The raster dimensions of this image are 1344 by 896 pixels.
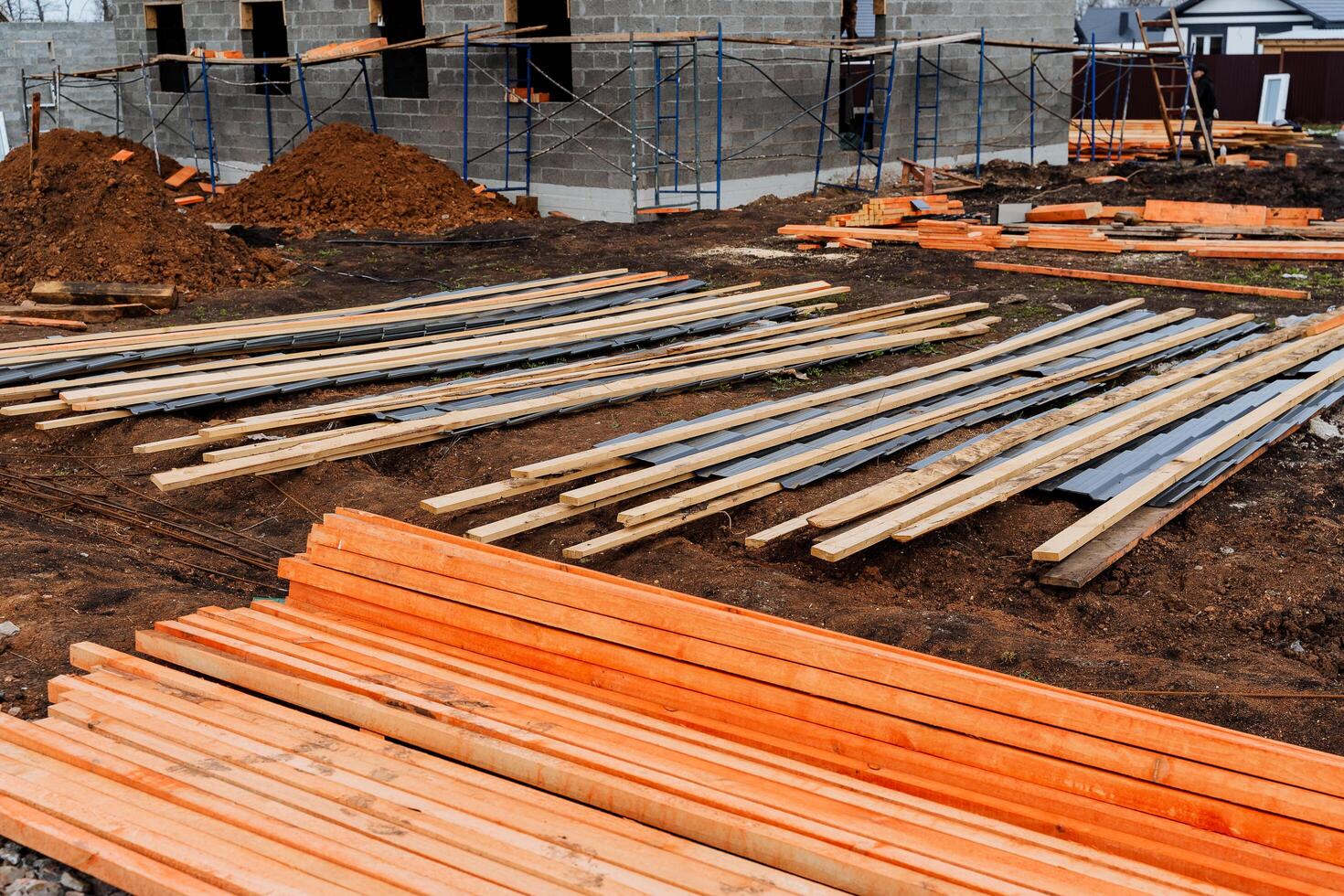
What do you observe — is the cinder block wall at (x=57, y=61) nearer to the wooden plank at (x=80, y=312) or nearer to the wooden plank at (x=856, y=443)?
the wooden plank at (x=80, y=312)

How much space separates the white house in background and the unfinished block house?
2937cm

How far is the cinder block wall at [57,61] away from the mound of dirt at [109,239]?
14.0 metres

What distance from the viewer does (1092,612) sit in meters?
6.41

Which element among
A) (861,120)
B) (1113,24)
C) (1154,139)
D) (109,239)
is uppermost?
(1113,24)

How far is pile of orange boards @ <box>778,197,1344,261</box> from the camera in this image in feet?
51.6

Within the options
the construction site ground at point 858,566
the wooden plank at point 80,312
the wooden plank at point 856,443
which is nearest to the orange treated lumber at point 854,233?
the construction site ground at point 858,566

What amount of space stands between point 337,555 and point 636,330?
6.02 m

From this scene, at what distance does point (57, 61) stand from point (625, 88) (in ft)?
53.3

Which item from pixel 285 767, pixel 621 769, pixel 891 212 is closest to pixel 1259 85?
pixel 891 212

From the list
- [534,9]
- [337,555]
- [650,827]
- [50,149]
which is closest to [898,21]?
[534,9]

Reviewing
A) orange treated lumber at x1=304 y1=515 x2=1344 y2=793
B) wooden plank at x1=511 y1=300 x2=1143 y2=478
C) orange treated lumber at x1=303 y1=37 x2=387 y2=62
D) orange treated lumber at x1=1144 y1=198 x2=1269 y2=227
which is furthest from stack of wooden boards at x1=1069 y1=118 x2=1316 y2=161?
orange treated lumber at x1=304 y1=515 x2=1344 y2=793

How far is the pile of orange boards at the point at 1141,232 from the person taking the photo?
15.7 meters

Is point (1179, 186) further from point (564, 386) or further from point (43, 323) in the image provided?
point (43, 323)

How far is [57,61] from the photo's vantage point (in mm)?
27844
